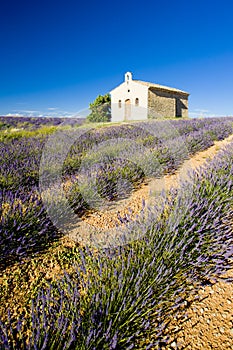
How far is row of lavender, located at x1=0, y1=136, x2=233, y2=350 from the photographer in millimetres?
1009

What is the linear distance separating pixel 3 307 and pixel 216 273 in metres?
1.46

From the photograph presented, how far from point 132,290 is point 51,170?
2.85 meters

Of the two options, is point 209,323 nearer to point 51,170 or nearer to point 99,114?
point 51,170

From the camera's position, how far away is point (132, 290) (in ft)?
3.99

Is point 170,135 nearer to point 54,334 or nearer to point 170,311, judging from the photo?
point 170,311

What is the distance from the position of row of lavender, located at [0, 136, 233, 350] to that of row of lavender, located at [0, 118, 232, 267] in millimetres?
627

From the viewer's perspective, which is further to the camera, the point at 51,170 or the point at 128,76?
the point at 128,76

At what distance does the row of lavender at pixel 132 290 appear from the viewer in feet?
3.31

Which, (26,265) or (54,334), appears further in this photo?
(26,265)

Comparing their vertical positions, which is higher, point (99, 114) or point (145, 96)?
point (145, 96)

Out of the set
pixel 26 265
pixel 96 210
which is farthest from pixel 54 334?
pixel 96 210

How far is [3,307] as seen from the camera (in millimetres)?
1499

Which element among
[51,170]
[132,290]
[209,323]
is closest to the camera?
[132,290]

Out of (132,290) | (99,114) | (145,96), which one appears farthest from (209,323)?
(145,96)
